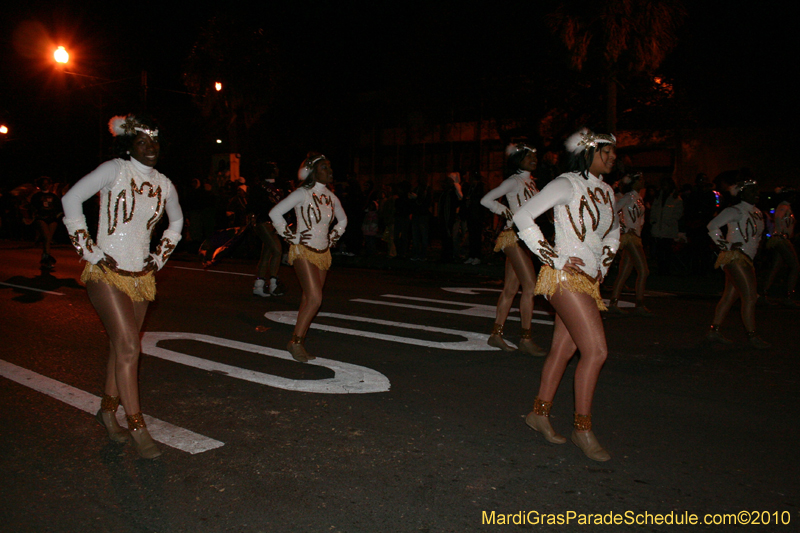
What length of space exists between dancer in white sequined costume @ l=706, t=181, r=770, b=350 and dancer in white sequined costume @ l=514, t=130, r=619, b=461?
3.74 meters

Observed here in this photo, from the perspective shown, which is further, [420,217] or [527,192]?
[420,217]

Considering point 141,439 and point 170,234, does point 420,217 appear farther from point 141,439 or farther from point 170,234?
point 141,439

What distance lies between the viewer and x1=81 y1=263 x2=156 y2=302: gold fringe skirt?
157 inches

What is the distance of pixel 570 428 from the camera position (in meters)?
4.62

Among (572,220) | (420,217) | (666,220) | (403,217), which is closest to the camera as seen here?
(572,220)

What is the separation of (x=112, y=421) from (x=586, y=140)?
3.56 metres

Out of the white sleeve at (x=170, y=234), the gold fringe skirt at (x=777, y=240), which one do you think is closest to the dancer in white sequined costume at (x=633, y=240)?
the gold fringe skirt at (x=777, y=240)

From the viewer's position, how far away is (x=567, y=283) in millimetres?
4078

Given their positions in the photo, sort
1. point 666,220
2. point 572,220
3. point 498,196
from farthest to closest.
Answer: point 666,220 → point 498,196 → point 572,220

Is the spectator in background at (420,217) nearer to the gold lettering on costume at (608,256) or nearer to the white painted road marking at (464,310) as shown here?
the white painted road marking at (464,310)

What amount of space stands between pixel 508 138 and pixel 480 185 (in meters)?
10.2

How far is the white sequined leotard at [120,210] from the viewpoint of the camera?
3895mm

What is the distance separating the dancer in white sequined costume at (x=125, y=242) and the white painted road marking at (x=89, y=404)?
0.81 feet

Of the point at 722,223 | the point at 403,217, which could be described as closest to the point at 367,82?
the point at 403,217
